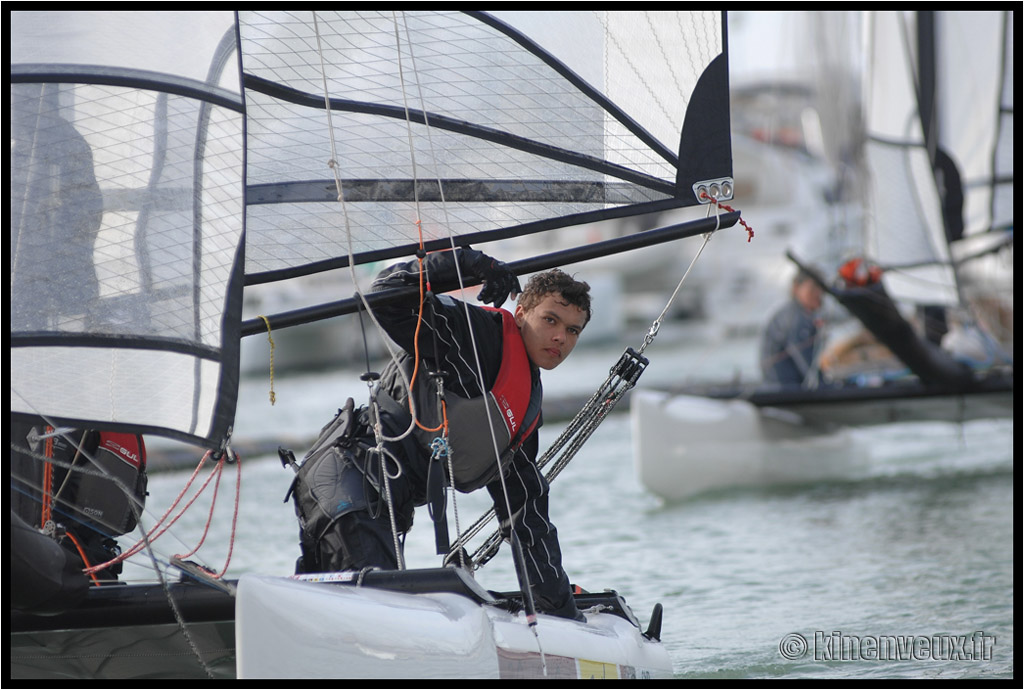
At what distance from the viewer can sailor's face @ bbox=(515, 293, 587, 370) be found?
299cm

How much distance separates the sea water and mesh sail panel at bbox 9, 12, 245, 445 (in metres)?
0.57

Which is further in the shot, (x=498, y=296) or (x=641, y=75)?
(x=641, y=75)

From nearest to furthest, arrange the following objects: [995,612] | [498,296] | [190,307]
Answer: [190,307], [498,296], [995,612]

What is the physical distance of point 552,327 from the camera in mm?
2996

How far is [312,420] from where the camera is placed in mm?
11211

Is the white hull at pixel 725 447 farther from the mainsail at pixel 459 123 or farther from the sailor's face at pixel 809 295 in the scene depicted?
the mainsail at pixel 459 123

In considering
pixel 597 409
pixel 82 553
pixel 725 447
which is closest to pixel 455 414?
pixel 597 409

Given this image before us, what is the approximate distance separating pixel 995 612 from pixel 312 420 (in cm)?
778

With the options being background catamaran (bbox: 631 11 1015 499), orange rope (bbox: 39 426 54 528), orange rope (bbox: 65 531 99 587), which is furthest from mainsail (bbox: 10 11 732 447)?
background catamaran (bbox: 631 11 1015 499)

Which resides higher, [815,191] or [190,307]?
[815,191]

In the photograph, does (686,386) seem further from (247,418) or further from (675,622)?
(247,418)

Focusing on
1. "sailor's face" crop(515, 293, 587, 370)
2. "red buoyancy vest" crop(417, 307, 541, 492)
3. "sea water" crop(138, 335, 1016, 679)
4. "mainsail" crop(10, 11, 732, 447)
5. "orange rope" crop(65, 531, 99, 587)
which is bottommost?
"sea water" crop(138, 335, 1016, 679)

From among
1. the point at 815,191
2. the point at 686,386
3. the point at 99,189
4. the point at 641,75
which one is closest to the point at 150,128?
the point at 99,189

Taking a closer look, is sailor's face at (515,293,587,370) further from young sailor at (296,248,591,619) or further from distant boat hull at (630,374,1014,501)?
distant boat hull at (630,374,1014,501)
